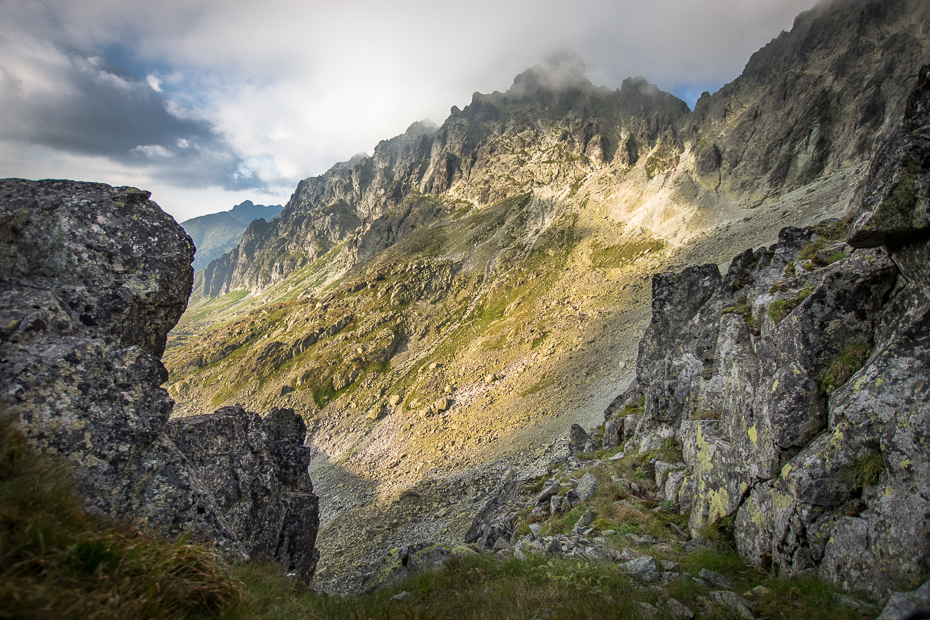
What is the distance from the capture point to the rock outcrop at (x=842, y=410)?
5824 millimetres

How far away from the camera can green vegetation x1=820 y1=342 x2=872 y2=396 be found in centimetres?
754

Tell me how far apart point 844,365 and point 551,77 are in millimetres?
174847

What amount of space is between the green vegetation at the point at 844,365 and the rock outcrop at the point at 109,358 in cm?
1244

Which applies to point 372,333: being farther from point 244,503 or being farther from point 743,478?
point 743,478

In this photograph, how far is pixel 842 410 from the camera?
695cm

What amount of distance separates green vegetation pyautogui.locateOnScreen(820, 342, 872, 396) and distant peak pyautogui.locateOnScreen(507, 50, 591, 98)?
162842 millimetres

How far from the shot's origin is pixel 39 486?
12.8 feet

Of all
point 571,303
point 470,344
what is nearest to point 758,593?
point 470,344

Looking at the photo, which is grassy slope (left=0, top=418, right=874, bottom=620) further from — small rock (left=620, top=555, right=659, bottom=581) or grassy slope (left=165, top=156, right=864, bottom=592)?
grassy slope (left=165, top=156, right=864, bottom=592)

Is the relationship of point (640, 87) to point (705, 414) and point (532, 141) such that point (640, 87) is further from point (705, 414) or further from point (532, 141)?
point (705, 414)

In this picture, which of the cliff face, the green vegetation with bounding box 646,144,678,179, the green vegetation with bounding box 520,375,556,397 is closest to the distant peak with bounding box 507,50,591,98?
the cliff face

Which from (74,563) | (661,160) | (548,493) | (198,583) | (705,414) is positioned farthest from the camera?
(661,160)

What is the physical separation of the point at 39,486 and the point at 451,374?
171 ft

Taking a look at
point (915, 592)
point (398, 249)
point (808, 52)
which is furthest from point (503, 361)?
point (808, 52)
